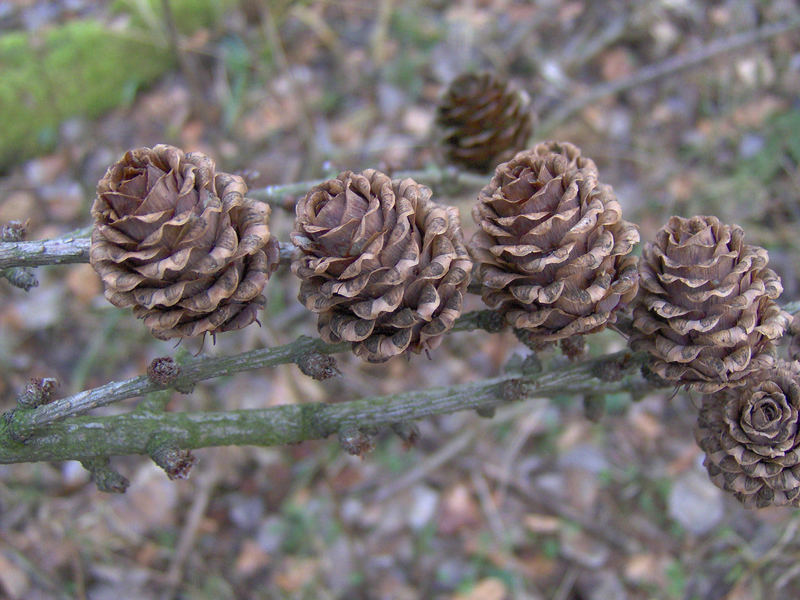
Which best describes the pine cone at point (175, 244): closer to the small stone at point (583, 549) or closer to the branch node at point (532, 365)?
the branch node at point (532, 365)


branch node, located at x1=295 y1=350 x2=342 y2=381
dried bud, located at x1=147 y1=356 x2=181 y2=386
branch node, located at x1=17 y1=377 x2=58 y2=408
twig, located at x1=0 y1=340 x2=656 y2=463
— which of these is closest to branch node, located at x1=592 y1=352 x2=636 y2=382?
twig, located at x1=0 y1=340 x2=656 y2=463

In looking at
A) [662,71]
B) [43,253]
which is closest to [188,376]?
[43,253]

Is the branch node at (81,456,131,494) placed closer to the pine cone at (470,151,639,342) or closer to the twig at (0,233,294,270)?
the twig at (0,233,294,270)

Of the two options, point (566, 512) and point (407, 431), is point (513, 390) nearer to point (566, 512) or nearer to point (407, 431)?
point (407, 431)

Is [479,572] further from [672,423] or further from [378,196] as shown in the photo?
[378,196]

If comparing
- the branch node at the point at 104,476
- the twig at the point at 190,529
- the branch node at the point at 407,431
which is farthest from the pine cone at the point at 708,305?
the twig at the point at 190,529

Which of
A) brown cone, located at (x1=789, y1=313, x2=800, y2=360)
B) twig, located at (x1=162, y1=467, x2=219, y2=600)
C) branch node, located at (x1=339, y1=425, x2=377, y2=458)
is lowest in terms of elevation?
twig, located at (x1=162, y1=467, x2=219, y2=600)

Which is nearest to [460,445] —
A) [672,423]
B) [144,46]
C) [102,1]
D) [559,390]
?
[672,423]
